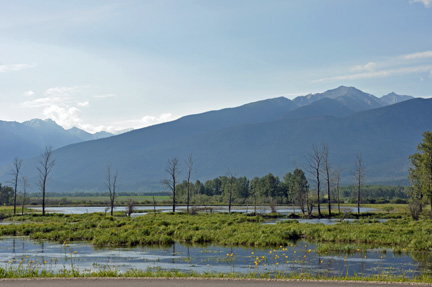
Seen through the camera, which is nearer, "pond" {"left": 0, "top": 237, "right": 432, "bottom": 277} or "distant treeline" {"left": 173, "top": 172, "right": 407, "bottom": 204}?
"pond" {"left": 0, "top": 237, "right": 432, "bottom": 277}

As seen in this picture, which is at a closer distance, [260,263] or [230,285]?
[230,285]

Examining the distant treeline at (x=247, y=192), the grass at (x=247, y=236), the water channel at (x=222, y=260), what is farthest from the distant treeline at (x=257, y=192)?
the water channel at (x=222, y=260)

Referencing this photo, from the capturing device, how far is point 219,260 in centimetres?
3234

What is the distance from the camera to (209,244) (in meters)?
42.1

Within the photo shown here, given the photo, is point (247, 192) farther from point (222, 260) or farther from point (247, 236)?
point (222, 260)

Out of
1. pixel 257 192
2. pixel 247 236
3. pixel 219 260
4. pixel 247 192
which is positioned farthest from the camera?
pixel 247 192

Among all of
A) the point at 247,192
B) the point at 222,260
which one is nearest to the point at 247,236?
the point at 222,260

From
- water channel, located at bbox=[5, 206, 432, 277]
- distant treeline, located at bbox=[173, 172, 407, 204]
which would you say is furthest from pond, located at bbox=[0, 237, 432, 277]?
distant treeline, located at bbox=[173, 172, 407, 204]

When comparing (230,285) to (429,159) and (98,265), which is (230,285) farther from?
(429,159)

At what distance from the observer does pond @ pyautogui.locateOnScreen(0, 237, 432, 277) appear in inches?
1118

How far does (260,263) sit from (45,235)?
25.8 m

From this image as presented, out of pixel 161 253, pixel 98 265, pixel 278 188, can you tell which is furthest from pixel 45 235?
pixel 278 188

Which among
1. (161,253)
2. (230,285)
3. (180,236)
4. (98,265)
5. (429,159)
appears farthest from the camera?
(429,159)

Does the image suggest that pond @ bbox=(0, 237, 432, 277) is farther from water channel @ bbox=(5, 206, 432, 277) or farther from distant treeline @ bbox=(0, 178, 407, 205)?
distant treeline @ bbox=(0, 178, 407, 205)
